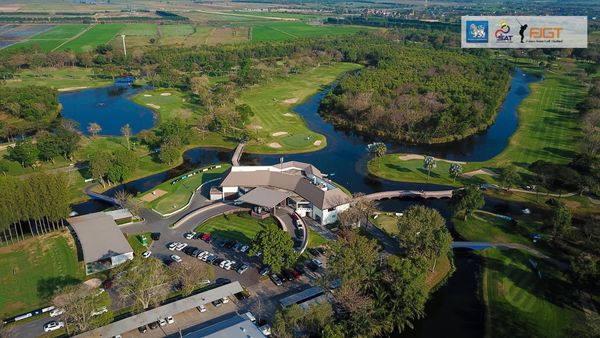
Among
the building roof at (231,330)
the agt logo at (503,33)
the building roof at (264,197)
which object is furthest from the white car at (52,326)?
the agt logo at (503,33)

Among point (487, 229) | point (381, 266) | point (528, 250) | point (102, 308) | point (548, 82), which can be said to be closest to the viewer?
point (102, 308)

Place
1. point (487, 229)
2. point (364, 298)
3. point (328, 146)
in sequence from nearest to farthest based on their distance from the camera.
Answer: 1. point (364, 298)
2. point (487, 229)
3. point (328, 146)

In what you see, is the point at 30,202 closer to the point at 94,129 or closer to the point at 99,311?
the point at 99,311

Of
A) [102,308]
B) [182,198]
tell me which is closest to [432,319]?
[102,308]

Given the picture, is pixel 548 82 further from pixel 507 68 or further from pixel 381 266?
pixel 381 266

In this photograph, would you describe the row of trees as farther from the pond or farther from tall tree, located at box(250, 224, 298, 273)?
the pond

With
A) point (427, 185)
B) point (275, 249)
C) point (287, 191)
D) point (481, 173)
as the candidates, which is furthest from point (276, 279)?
point (481, 173)

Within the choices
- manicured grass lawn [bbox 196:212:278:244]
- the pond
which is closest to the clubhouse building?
manicured grass lawn [bbox 196:212:278:244]
